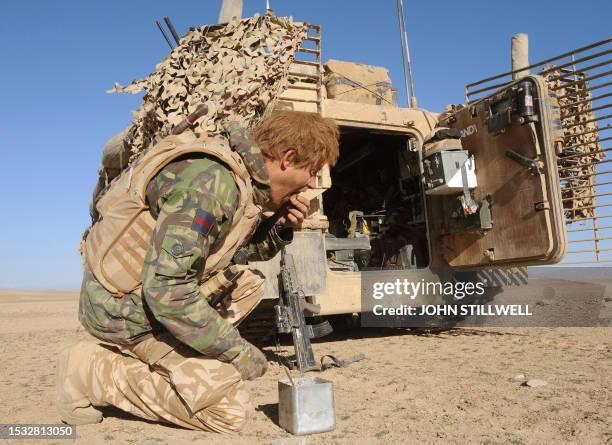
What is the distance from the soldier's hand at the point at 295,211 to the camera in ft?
9.87

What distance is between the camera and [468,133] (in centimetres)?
530

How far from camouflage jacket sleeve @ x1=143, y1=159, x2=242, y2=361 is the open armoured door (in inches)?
127

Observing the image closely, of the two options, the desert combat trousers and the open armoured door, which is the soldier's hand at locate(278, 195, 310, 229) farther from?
the open armoured door

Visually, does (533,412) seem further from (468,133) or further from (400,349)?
(468,133)

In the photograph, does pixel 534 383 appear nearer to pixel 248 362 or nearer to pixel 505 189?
pixel 248 362

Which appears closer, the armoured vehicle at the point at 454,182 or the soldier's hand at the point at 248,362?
the soldier's hand at the point at 248,362

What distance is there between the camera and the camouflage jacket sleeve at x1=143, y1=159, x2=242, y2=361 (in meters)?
2.02

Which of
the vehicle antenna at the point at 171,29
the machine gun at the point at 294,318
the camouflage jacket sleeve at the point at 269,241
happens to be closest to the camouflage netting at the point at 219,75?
the vehicle antenna at the point at 171,29

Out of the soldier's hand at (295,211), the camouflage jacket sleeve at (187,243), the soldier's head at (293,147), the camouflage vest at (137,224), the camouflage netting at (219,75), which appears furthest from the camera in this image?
the camouflage netting at (219,75)

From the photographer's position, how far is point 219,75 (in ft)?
14.4

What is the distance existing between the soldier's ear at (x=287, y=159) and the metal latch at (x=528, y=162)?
9.40 ft

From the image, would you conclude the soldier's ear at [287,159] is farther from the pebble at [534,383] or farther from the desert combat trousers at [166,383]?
the pebble at [534,383]

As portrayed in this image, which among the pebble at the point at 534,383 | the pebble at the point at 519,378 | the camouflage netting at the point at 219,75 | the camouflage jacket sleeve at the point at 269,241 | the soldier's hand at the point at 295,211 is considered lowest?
the pebble at the point at 519,378

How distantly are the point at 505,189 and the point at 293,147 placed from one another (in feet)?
10.1
